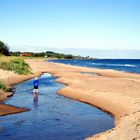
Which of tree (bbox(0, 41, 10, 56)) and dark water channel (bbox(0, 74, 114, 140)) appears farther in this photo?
tree (bbox(0, 41, 10, 56))

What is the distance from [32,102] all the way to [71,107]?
362 centimetres

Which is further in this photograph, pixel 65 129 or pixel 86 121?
pixel 86 121

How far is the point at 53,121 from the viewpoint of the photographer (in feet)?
64.7

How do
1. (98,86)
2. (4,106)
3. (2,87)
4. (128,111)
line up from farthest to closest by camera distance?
(98,86) < (2,87) < (4,106) < (128,111)

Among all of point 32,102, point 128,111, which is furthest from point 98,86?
point 128,111

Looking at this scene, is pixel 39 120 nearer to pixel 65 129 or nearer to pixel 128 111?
pixel 65 129

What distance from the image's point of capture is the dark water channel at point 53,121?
54.6ft

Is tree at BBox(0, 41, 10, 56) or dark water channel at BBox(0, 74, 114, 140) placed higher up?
tree at BBox(0, 41, 10, 56)

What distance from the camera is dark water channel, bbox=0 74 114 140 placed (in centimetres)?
1666

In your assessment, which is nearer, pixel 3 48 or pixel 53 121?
pixel 53 121

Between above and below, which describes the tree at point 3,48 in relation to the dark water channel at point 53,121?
above

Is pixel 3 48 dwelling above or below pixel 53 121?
above

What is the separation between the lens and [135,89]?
96.2 ft

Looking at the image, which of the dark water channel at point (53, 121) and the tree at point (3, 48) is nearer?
the dark water channel at point (53, 121)
